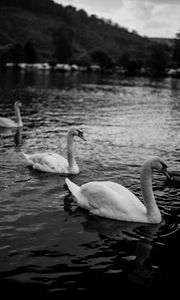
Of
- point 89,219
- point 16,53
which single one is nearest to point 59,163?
point 89,219

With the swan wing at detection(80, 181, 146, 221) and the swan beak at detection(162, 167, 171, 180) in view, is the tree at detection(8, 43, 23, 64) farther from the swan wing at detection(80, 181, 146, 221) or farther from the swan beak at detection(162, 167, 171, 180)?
the swan beak at detection(162, 167, 171, 180)

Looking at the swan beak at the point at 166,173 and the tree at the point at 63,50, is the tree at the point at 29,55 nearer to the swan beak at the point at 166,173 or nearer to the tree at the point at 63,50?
the tree at the point at 63,50

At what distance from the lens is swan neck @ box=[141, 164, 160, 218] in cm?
1029

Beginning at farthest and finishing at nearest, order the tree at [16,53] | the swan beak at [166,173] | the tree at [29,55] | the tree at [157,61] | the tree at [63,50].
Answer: the tree at [63,50] < the tree at [16,53] < the tree at [29,55] < the tree at [157,61] < the swan beak at [166,173]

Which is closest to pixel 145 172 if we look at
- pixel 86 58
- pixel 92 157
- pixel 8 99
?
pixel 92 157

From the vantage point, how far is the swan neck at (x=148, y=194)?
33.8ft

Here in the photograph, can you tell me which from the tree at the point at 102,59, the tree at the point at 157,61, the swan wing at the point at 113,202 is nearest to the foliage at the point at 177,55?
the tree at the point at 157,61

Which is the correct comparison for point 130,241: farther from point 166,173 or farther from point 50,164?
point 50,164

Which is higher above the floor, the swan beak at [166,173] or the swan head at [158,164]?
the swan head at [158,164]

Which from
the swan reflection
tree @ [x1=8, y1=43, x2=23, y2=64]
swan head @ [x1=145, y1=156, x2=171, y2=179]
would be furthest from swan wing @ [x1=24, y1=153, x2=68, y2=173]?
tree @ [x1=8, y1=43, x2=23, y2=64]

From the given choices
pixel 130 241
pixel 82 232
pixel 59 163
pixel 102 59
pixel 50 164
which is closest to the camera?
pixel 130 241

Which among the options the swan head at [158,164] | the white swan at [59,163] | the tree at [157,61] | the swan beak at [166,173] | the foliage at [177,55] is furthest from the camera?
the foliage at [177,55]

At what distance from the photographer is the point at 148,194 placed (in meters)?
10.3

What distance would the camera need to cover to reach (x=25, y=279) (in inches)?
299
